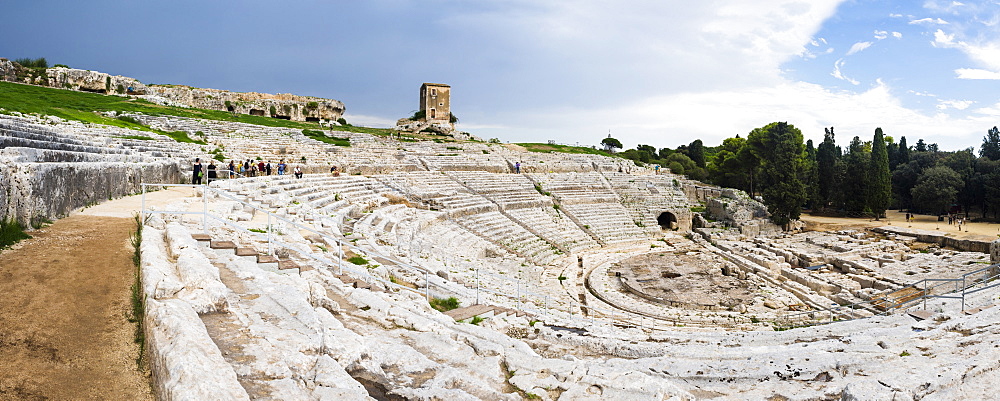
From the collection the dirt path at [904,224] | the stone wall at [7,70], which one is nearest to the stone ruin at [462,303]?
the dirt path at [904,224]

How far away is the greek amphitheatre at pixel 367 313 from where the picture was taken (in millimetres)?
3373

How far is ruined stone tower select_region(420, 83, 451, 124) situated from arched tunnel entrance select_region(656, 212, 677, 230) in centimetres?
2785

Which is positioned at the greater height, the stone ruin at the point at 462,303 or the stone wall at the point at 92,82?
the stone wall at the point at 92,82

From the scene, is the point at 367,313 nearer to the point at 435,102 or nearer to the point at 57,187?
the point at 57,187

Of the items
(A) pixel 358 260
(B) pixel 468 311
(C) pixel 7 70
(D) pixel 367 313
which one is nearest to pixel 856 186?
(B) pixel 468 311

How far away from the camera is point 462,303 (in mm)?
8250

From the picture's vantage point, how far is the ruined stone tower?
53.8m

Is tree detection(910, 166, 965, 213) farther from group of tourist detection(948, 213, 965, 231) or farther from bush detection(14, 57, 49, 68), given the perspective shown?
bush detection(14, 57, 49, 68)

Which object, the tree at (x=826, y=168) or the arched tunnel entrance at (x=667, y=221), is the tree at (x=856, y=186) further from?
the arched tunnel entrance at (x=667, y=221)

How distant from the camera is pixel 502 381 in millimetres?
4141

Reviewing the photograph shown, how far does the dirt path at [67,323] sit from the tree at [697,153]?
63.3m

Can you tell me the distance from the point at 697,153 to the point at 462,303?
6181 cm

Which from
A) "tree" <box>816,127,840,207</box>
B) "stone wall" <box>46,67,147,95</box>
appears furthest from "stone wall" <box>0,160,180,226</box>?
"tree" <box>816,127,840,207</box>

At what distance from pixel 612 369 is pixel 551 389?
0.81 metres
